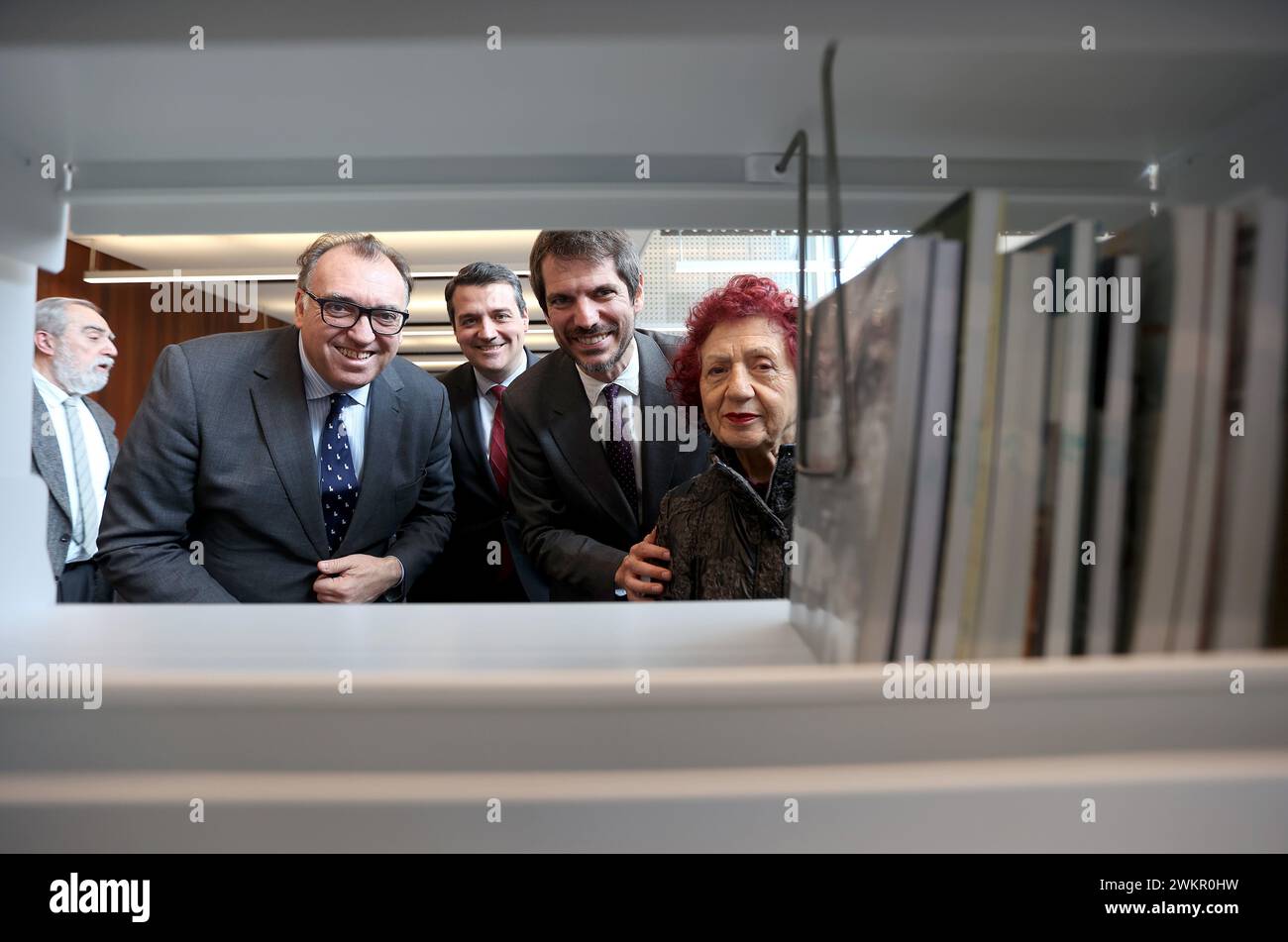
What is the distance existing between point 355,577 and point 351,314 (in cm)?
64

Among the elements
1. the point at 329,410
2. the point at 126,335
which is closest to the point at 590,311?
the point at 329,410

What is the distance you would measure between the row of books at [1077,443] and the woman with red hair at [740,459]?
926 mm

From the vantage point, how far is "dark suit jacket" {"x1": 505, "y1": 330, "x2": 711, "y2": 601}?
2107 millimetres

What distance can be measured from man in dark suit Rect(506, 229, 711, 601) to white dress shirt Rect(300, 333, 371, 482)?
387 millimetres

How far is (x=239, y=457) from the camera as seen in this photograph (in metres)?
1.84

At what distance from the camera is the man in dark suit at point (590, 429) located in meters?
2.12

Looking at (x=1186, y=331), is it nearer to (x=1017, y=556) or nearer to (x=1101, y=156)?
(x=1017, y=556)

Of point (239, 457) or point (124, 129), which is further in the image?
point (239, 457)

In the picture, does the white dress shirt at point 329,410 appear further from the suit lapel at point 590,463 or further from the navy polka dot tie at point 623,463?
the navy polka dot tie at point 623,463

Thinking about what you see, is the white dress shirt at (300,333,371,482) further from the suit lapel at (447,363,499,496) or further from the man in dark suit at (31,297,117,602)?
the man in dark suit at (31,297,117,602)

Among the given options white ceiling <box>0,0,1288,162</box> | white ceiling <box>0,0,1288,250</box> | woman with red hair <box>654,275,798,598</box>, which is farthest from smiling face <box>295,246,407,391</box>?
white ceiling <box>0,0,1288,162</box>

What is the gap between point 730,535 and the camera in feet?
4.87
